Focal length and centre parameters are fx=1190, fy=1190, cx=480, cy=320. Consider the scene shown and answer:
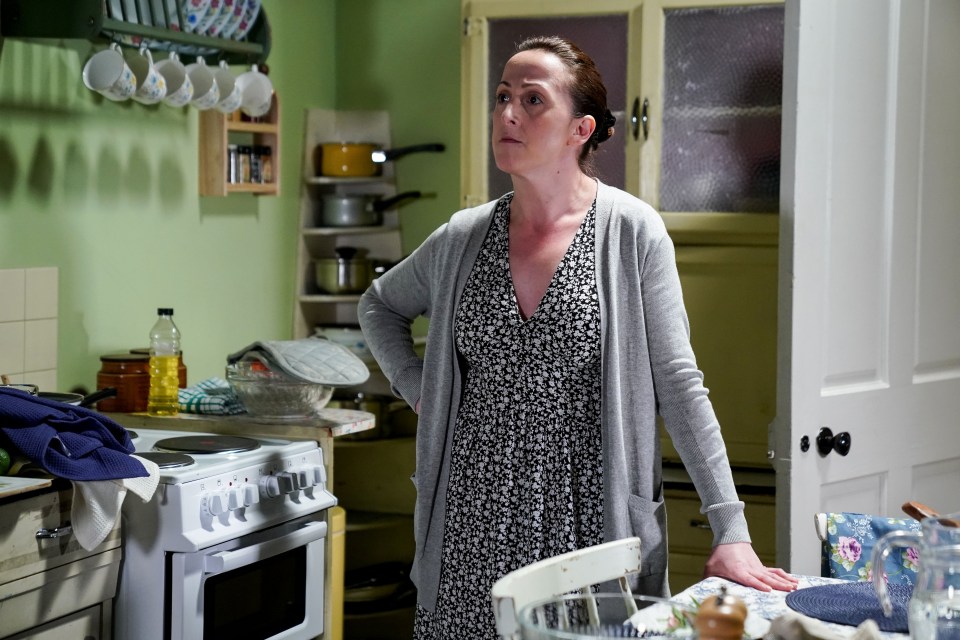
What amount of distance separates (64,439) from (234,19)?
1.36 metres

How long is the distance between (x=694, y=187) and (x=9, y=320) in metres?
1.83

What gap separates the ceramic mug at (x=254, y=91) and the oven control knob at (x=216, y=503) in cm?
122

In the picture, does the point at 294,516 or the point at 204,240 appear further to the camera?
the point at 204,240

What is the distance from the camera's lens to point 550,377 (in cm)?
197

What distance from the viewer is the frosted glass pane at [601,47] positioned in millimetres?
3396

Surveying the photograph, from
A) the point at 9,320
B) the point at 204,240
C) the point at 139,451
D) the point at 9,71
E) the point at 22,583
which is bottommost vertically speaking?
the point at 22,583

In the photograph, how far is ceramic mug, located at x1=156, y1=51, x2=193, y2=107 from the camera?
115 inches

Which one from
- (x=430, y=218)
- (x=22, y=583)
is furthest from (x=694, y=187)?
(x=22, y=583)

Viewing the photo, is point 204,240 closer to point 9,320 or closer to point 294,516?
point 9,320

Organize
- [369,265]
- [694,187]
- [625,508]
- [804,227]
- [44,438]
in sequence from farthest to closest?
[369,265]
[694,187]
[804,227]
[44,438]
[625,508]

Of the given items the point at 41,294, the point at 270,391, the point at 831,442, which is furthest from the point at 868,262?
the point at 41,294

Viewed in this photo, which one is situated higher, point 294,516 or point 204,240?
point 204,240

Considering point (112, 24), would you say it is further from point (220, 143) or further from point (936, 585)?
point (936, 585)

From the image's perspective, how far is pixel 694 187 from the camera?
3.36 m
